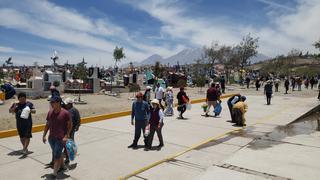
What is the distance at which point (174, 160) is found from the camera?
22.5 ft

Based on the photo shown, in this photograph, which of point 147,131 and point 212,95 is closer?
point 147,131

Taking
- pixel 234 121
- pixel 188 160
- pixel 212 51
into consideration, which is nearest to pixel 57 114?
pixel 188 160

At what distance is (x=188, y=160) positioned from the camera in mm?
6895

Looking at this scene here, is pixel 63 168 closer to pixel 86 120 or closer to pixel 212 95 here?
pixel 86 120

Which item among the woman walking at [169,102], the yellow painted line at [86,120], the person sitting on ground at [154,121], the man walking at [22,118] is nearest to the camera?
the man walking at [22,118]

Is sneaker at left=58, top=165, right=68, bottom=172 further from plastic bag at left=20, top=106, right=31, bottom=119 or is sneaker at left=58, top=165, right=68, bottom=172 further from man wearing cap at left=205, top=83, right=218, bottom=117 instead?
man wearing cap at left=205, top=83, right=218, bottom=117

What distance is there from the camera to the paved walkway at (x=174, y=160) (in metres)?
5.98

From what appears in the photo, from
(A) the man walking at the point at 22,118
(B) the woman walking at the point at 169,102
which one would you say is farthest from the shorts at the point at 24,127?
(B) the woman walking at the point at 169,102

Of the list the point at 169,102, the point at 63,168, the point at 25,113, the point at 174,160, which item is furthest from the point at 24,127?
the point at 169,102

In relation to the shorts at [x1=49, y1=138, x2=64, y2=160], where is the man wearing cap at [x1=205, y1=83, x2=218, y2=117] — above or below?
above

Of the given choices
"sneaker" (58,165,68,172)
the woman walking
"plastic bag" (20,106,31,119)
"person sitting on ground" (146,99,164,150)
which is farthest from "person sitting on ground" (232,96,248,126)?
"plastic bag" (20,106,31,119)

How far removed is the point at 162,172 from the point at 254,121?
776 centimetres

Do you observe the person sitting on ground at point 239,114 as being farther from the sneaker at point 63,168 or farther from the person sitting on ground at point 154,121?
the sneaker at point 63,168

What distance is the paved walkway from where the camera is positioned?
598 cm
